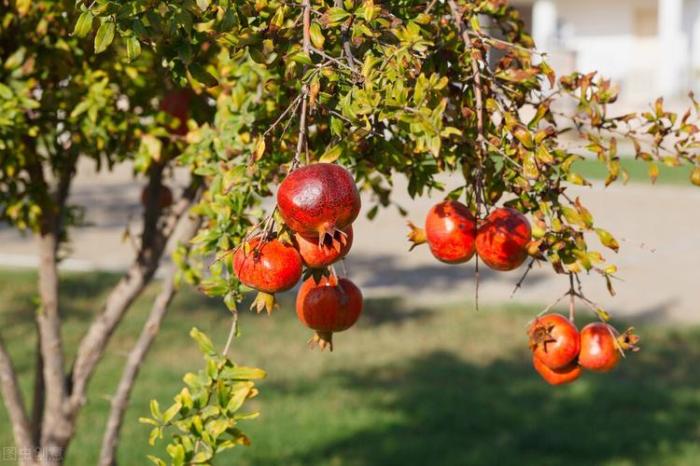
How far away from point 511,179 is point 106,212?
1167 cm

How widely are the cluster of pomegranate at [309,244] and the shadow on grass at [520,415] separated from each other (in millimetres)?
3476

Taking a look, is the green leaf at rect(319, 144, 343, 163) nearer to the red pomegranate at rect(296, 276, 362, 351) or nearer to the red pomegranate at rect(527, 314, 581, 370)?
the red pomegranate at rect(296, 276, 362, 351)

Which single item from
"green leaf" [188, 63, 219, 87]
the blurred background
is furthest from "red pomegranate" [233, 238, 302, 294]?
the blurred background

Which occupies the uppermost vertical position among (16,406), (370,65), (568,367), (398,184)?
(370,65)

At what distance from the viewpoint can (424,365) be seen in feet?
22.6

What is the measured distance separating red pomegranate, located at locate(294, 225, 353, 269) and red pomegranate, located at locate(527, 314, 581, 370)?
493mm

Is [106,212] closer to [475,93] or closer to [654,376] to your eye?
[654,376]

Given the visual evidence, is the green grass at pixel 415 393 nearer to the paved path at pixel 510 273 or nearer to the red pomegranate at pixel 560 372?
the paved path at pixel 510 273

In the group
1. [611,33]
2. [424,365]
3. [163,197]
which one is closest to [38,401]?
[163,197]

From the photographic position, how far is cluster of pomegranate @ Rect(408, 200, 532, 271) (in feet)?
5.64

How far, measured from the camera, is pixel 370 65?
1554mm

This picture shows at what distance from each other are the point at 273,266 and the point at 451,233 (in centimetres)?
37

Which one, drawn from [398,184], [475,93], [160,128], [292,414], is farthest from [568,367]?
[398,184]

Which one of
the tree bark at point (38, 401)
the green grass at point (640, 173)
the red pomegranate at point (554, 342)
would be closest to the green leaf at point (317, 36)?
the red pomegranate at point (554, 342)
